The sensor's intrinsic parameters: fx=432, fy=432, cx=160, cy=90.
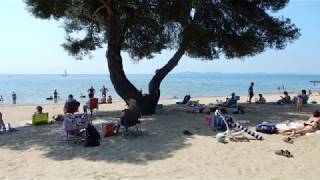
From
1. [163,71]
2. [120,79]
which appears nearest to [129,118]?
[120,79]

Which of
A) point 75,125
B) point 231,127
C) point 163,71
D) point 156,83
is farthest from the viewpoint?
point 163,71

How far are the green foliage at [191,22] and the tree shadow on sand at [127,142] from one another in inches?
155

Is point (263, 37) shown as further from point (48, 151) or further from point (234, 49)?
point (48, 151)

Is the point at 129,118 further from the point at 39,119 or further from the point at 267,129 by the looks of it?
the point at 39,119

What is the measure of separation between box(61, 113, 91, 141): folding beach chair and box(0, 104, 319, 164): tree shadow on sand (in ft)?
1.08

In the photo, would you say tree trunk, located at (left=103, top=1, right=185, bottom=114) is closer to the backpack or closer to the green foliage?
the green foliage

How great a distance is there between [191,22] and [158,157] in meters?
8.74

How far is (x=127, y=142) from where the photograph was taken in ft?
35.2

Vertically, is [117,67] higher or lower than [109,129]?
higher

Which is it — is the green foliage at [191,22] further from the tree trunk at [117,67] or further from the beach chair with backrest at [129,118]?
the beach chair with backrest at [129,118]

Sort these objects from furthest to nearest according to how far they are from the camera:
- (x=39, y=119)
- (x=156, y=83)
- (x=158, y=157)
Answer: (x=156, y=83) < (x=39, y=119) < (x=158, y=157)

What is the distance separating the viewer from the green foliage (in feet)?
53.0

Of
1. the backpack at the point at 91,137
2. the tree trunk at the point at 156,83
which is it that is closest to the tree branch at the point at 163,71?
the tree trunk at the point at 156,83

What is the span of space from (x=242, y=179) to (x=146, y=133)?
4833 millimetres
